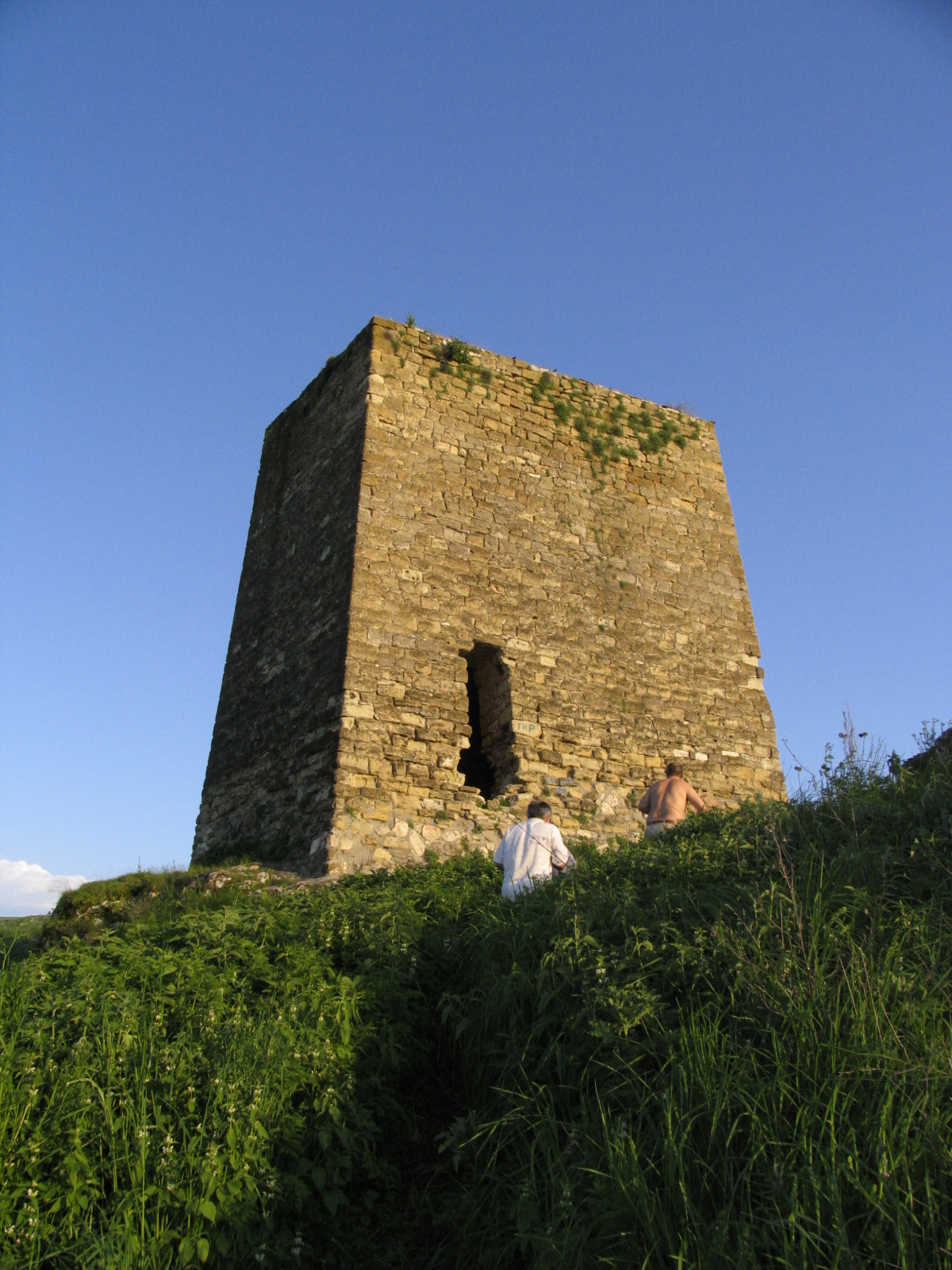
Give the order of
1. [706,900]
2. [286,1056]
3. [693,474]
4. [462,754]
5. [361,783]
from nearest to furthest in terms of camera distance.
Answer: [286,1056] → [706,900] → [361,783] → [462,754] → [693,474]

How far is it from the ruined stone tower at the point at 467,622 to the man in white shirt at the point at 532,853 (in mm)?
1832

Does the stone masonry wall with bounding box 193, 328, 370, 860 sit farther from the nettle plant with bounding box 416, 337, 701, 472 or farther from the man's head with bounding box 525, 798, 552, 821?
the man's head with bounding box 525, 798, 552, 821

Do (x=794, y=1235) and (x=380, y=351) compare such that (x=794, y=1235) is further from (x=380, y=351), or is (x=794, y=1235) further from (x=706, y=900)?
(x=380, y=351)

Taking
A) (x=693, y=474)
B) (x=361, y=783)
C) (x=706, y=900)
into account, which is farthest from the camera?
(x=693, y=474)

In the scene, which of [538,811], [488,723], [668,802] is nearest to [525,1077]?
[538,811]

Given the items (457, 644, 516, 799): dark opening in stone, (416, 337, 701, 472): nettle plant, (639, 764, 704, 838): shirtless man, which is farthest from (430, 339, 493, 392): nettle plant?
(639, 764, 704, 838): shirtless man

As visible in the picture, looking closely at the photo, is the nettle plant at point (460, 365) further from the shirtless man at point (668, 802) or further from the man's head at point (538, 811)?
the man's head at point (538, 811)

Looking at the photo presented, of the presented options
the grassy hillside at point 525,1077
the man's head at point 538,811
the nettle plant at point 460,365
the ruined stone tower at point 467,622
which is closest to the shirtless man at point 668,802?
the ruined stone tower at point 467,622

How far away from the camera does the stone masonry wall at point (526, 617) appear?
298 inches

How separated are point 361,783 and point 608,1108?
445 centimetres

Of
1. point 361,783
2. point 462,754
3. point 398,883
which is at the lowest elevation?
point 398,883

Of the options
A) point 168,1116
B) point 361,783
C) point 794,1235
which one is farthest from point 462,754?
point 794,1235

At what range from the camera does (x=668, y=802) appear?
6.87 meters

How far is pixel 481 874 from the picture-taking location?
6.19 meters
